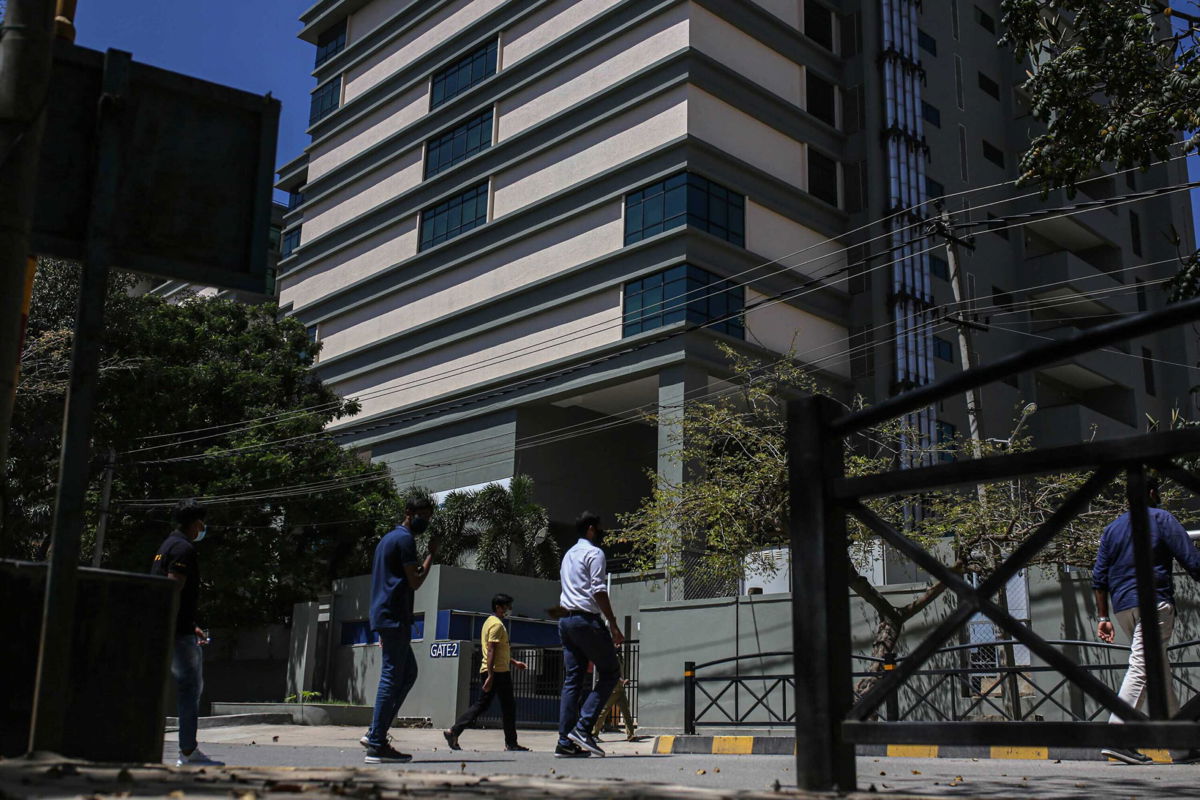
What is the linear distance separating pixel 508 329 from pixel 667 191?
24.1 ft

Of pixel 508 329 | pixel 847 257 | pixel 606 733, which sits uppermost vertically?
pixel 847 257

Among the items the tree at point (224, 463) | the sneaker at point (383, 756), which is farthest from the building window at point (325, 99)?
the sneaker at point (383, 756)

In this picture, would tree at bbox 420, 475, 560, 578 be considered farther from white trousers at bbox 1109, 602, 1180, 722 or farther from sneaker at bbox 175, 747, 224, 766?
white trousers at bbox 1109, 602, 1180, 722

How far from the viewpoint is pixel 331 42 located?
5191cm

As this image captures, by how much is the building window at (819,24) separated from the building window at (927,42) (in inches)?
153

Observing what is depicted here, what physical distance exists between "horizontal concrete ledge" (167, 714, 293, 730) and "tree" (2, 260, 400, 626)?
995 cm

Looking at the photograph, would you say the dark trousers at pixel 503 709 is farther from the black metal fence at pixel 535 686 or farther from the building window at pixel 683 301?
the building window at pixel 683 301

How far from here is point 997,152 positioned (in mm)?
45750

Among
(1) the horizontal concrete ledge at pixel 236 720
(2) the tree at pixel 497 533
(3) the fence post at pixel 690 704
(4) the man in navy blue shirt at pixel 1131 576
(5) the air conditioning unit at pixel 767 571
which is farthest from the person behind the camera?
(2) the tree at pixel 497 533

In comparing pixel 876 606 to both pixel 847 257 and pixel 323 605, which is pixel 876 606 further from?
pixel 847 257

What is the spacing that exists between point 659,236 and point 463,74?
13693 millimetres

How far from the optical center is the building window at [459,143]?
136 ft

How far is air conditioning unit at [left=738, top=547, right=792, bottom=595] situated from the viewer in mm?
21078

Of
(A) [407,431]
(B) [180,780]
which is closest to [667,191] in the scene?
(A) [407,431]
